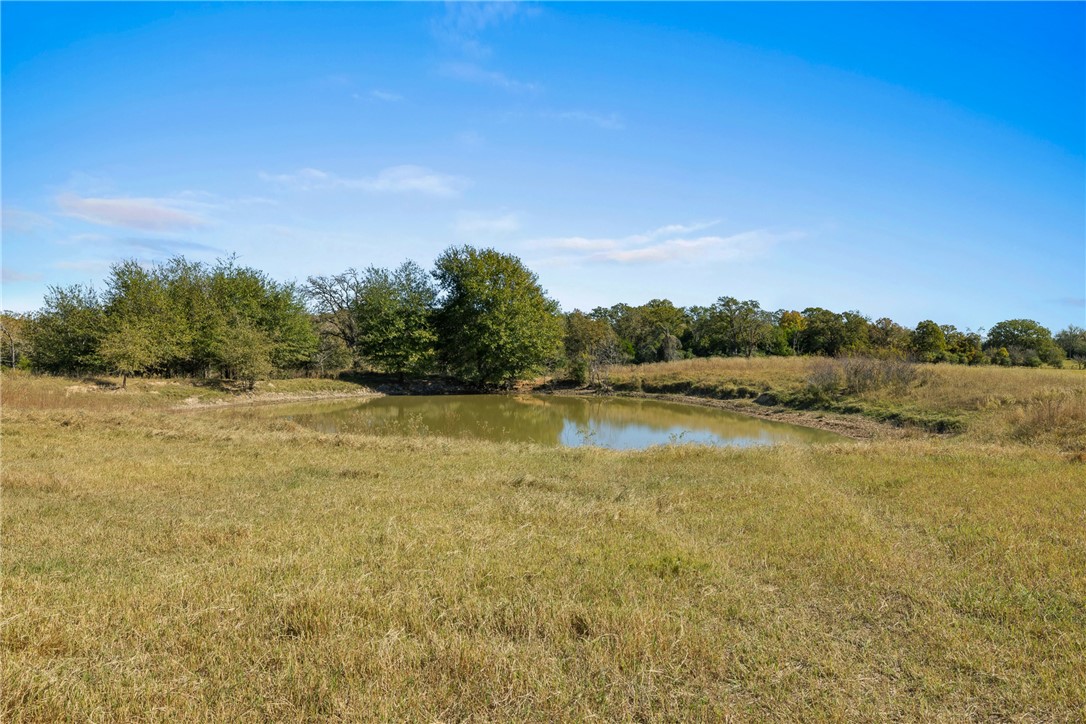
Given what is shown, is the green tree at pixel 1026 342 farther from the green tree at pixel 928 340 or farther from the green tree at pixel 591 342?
the green tree at pixel 591 342

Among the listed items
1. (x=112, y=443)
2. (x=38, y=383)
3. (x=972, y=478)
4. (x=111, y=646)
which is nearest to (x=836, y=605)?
(x=111, y=646)

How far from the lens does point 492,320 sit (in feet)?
149

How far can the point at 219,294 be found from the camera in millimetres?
44062

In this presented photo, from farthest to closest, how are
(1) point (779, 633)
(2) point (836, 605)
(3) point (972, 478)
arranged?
(3) point (972, 478) → (2) point (836, 605) → (1) point (779, 633)

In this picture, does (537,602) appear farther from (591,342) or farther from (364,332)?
(591,342)

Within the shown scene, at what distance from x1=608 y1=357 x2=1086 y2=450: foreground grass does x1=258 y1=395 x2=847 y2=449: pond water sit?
12.8 ft

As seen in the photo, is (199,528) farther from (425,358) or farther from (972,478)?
(425,358)

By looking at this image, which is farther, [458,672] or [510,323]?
[510,323]

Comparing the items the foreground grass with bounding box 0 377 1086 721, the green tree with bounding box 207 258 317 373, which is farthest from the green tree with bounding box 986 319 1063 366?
the green tree with bounding box 207 258 317 373

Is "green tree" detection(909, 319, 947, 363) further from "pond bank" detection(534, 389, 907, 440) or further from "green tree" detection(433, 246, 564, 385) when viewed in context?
"green tree" detection(433, 246, 564, 385)

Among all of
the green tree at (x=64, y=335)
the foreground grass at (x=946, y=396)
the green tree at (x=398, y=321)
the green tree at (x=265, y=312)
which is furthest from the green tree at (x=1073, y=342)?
the green tree at (x=64, y=335)

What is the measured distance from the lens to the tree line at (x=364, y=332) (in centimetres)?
3775

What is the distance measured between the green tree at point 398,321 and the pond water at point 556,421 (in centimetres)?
450

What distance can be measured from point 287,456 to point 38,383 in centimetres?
2558
